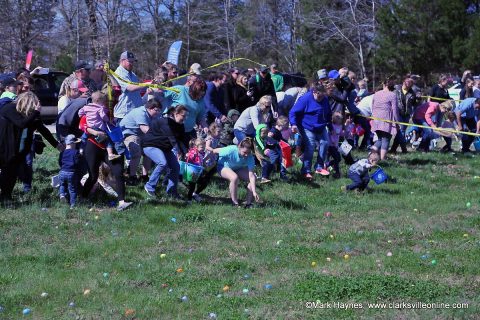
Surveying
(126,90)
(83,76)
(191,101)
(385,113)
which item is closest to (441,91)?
(385,113)

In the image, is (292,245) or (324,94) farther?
(324,94)

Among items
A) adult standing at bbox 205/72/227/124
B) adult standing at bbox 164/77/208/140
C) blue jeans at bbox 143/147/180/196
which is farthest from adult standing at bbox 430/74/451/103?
blue jeans at bbox 143/147/180/196

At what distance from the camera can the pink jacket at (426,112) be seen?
1515 centimetres

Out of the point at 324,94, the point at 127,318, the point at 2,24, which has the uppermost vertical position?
the point at 2,24

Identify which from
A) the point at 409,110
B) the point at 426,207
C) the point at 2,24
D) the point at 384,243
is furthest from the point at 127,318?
the point at 2,24

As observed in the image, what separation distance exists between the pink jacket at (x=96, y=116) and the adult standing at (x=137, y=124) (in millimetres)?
792

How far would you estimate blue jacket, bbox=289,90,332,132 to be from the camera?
38.9 feet

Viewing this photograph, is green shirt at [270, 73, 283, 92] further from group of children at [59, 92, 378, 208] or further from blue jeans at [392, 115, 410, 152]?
blue jeans at [392, 115, 410, 152]

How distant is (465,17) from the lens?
3222 centimetres

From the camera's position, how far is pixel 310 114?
469 inches

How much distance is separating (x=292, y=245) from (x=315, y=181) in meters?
3.88

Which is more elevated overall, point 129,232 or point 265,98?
point 265,98

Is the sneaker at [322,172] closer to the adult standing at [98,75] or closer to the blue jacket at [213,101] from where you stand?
the blue jacket at [213,101]

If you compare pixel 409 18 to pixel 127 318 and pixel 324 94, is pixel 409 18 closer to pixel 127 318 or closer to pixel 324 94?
pixel 324 94
